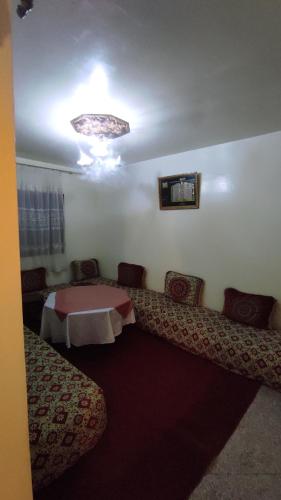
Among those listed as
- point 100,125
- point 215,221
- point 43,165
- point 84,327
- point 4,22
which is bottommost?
point 84,327

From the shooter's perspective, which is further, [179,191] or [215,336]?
[179,191]

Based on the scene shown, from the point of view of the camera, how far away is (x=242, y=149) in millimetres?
2410

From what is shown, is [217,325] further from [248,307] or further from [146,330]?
[146,330]

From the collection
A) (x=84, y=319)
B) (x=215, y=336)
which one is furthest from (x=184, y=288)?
(x=84, y=319)

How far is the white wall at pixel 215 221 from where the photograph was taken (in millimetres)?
2307

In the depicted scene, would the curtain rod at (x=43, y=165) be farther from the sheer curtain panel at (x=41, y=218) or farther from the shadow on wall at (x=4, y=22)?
the shadow on wall at (x=4, y=22)

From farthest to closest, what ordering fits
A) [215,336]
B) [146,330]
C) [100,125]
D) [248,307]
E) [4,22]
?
[146,330] < [248,307] < [215,336] < [100,125] < [4,22]

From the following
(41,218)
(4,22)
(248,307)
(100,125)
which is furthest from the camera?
(41,218)

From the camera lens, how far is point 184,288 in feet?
9.50

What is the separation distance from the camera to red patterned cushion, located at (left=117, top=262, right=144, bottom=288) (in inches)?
137

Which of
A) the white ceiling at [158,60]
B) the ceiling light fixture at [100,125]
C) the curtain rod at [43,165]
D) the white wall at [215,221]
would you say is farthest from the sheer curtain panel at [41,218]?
the ceiling light fixture at [100,125]

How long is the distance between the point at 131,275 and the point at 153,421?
212cm

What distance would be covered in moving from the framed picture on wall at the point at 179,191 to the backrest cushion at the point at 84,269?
1746 mm

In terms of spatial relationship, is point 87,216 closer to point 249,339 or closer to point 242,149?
point 242,149
